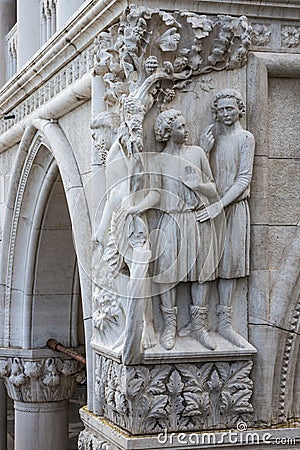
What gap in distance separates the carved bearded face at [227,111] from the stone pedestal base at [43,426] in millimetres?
4037

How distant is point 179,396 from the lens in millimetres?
5250

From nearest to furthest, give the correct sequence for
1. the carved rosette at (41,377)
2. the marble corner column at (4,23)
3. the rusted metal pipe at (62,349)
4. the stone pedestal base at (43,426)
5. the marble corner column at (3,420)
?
the rusted metal pipe at (62,349)
the carved rosette at (41,377)
the stone pedestal base at (43,426)
the marble corner column at (4,23)
the marble corner column at (3,420)

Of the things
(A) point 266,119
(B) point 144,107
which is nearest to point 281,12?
(A) point 266,119

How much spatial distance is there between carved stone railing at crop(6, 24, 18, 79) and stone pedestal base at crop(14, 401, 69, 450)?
305 centimetres

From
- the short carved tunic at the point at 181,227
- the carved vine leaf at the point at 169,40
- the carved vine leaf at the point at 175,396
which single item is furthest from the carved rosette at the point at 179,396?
the carved vine leaf at the point at 169,40

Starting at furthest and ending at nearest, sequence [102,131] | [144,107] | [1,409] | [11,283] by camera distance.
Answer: [1,409] → [11,283] → [102,131] → [144,107]

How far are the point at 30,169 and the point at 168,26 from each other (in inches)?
123

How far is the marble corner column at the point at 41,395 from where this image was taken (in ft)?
27.8

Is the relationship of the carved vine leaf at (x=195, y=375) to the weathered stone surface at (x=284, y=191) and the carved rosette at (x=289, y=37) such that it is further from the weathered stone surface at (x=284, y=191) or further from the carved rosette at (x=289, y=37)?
the carved rosette at (x=289, y=37)

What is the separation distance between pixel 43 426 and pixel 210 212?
3.94 meters

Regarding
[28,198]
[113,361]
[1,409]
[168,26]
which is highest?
[168,26]

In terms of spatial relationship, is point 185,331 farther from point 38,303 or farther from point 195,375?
point 38,303

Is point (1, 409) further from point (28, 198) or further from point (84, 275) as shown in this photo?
point (84, 275)

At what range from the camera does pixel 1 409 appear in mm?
10664
